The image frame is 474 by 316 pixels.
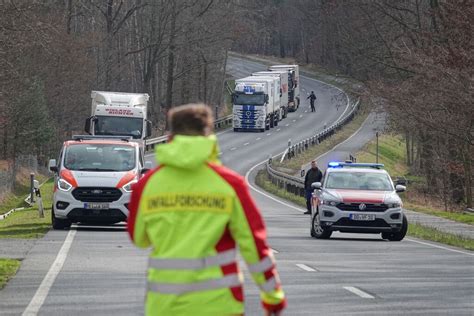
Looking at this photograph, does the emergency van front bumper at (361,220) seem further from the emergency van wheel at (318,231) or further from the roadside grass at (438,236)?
the roadside grass at (438,236)

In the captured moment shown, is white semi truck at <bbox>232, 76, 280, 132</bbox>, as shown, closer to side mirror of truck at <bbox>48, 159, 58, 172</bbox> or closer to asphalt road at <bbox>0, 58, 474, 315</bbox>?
asphalt road at <bbox>0, 58, 474, 315</bbox>

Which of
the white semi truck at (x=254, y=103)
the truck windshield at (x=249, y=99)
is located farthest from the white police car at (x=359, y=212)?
the truck windshield at (x=249, y=99)

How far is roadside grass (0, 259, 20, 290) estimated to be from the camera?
55.7ft

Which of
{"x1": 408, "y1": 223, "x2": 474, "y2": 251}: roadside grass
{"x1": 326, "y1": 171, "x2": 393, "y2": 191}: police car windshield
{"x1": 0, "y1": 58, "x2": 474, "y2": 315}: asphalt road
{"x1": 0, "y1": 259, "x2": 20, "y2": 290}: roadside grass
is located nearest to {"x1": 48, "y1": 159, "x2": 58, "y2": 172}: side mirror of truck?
{"x1": 0, "y1": 58, "x2": 474, "y2": 315}: asphalt road

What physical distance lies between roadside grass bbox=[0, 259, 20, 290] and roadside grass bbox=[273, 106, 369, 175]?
1615 inches

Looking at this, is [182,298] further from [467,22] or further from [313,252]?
[467,22]

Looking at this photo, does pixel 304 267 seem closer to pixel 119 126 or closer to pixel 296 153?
pixel 119 126

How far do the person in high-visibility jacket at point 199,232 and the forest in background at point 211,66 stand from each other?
24.5 m

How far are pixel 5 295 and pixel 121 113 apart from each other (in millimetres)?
30424

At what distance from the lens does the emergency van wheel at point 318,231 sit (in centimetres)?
2654

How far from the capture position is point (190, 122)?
6.83m

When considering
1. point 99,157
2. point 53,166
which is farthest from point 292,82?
point 53,166

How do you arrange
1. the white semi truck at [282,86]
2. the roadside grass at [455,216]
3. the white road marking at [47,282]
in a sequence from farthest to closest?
the white semi truck at [282,86], the roadside grass at [455,216], the white road marking at [47,282]

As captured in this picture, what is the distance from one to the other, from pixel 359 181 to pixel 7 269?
10.8 meters
